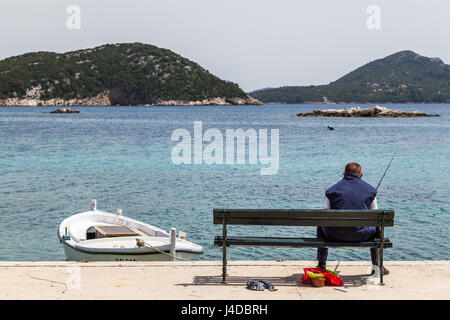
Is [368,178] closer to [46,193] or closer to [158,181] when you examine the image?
[158,181]

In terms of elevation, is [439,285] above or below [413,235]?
above

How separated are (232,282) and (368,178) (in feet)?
77.2

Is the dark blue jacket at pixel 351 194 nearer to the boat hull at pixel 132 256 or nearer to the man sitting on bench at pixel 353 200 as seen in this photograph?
the man sitting on bench at pixel 353 200

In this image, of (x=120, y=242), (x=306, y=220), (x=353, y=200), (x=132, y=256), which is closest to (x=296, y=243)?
(x=306, y=220)

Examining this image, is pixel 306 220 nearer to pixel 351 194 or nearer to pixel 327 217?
pixel 327 217

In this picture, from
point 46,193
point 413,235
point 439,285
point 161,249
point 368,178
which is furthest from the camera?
point 368,178

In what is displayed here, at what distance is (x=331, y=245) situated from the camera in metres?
6.61

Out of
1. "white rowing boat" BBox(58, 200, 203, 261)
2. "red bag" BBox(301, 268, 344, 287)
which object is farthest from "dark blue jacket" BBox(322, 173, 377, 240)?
"white rowing boat" BBox(58, 200, 203, 261)

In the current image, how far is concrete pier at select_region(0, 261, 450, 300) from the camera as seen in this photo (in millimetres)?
6172

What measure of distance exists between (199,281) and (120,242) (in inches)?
206

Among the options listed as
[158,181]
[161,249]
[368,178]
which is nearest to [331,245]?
[161,249]

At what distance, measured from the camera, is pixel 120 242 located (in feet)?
38.2

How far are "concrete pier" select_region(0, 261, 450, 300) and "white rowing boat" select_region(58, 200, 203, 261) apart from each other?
305 cm

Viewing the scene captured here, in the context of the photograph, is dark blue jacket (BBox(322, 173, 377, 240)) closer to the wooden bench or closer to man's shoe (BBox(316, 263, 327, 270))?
the wooden bench
